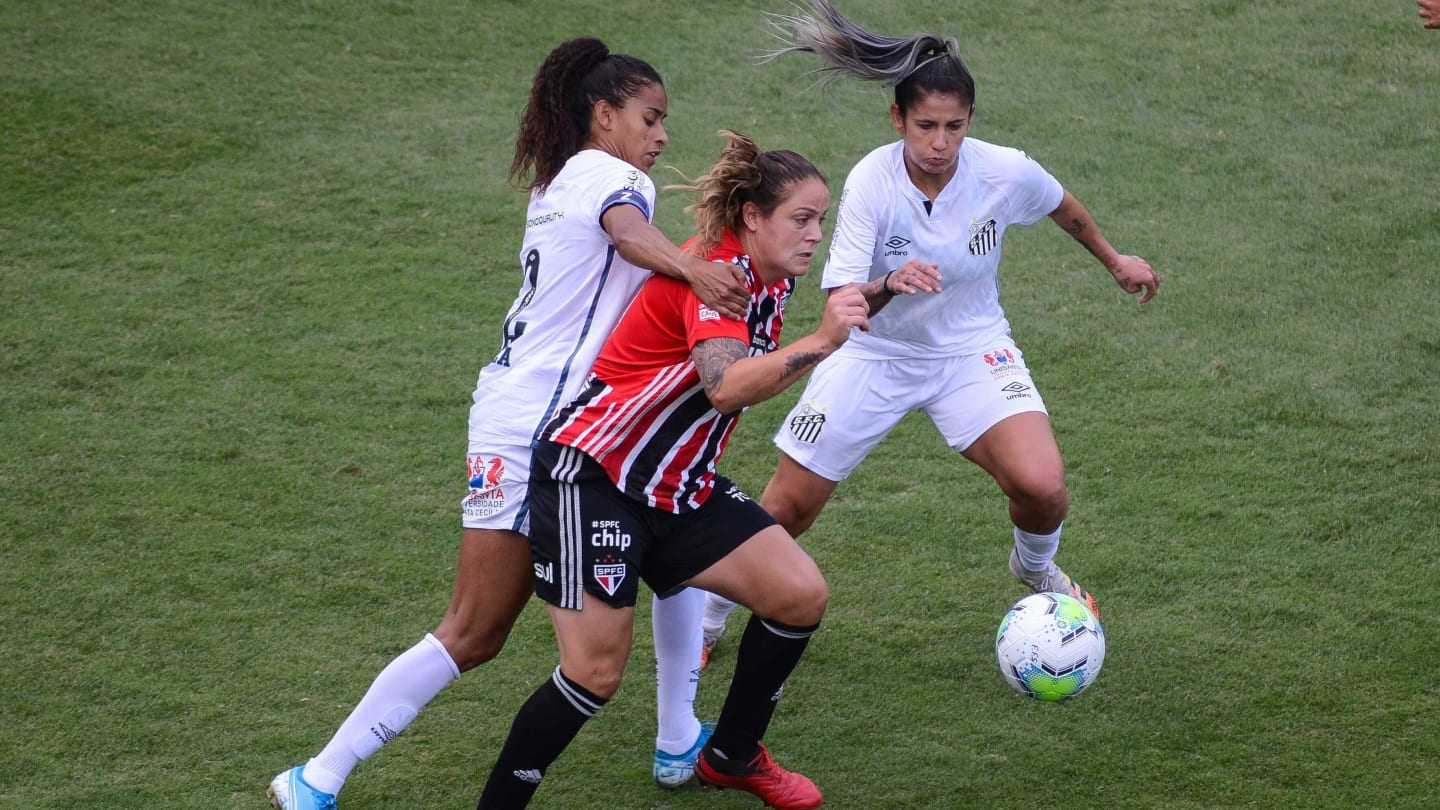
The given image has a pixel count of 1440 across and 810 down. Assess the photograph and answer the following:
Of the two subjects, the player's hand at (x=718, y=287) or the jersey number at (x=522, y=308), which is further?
the jersey number at (x=522, y=308)

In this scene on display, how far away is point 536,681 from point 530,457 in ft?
4.00

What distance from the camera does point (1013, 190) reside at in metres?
5.06

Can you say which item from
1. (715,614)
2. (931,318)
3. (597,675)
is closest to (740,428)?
(715,614)

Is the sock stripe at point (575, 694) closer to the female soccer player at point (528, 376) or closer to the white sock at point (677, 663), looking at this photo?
the female soccer player at point (528, 376)

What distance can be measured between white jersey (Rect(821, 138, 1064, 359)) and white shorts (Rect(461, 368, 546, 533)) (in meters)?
1.19

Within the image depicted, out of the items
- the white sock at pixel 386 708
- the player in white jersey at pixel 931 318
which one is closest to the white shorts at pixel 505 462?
the white sock at pixel 386 708

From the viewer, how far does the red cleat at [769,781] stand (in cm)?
438

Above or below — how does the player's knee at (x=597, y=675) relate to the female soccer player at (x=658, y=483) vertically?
below

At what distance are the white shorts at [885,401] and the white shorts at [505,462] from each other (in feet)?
3.90

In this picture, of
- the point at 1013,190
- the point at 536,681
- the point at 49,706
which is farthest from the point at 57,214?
the point at 1013,190

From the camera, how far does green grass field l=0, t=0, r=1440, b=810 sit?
15.5ft

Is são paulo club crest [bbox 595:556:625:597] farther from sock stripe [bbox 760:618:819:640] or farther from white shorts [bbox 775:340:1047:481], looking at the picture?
white shorts [bbox 775:340:1047:481]

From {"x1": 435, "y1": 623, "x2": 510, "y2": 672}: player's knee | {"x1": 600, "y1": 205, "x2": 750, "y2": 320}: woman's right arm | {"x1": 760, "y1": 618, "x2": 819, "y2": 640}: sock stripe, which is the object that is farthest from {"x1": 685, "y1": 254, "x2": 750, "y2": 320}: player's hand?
{"x1": 435, "y1": 623, "x2": 510, "y2": 672}: player's knee

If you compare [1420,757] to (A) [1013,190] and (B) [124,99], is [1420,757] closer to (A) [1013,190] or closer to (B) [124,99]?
(A) [1013,190]
